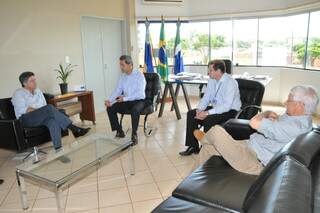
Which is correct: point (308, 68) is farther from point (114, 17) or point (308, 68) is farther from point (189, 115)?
point (114, 17)

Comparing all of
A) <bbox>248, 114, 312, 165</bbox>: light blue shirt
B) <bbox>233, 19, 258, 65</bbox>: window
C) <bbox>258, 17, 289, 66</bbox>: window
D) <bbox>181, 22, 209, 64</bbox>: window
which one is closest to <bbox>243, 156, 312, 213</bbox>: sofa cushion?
<bbox>248, 114, 312, 165</bbox>: light blue shirt

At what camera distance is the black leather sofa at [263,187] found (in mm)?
895

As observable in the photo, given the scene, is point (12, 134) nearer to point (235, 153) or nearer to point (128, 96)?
point (128, 96)

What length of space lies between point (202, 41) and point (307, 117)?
5336 millimetres

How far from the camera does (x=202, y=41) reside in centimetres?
704

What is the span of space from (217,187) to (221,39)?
5.60 metres

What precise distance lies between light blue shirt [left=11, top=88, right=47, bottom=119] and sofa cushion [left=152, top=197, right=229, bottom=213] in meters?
2.50

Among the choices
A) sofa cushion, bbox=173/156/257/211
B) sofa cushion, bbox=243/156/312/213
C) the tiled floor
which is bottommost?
the tiled floor

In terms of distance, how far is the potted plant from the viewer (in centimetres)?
454

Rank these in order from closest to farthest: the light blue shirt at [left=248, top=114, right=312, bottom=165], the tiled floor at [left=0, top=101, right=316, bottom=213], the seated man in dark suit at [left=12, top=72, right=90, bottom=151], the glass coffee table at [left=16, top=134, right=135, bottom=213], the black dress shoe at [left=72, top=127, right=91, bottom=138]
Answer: the light blue shirt at [left=248, top=114, right=312, bottom=165], the glass coffee table at [left=16, top=134, right=135, bottom=213], the tiled floor at [left=0, top=101, right=316, bottom=213], the seated man in dark suit at [left=12, top=72, right=90, bottom=151], the black dress shoe at [left=72, top=127, right=91, bottom=138]

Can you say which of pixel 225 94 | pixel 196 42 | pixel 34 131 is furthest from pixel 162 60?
pixel 34 131

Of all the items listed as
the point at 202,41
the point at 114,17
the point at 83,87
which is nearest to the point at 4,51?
the point at 83,87

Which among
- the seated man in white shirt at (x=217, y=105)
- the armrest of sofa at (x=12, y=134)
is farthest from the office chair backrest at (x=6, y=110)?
the seated man in white shirt at (x=217, y=105)

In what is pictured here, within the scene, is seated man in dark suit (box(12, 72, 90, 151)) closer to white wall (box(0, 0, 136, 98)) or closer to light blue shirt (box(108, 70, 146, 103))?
white wall (box(0, 0, 136, 98))
